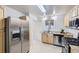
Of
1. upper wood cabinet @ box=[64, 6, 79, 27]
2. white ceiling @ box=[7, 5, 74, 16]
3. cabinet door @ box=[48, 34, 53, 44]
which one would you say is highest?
white ceiling @ box=[7, 5, 74, 16]

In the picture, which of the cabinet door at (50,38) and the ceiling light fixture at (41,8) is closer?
the ceiling light fixture at (41,8)

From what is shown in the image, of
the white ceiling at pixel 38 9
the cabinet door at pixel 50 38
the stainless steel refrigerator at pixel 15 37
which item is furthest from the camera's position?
the cabinet door at pixel 50 38

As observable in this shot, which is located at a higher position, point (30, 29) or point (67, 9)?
point (67, 9)

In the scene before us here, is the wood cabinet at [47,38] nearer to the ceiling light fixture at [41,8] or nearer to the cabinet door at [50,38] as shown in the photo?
the cabinet door at [50,38]

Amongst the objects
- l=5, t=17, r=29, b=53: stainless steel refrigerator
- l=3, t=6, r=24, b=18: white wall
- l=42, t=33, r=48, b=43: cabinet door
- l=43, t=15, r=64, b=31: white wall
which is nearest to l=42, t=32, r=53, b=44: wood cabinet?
l=42, t=33, r=48, b=43: cabinet door

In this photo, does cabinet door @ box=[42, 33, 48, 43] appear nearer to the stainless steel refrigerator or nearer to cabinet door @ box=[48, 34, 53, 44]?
cabinet door @ box=[48, 34, 53, 44]

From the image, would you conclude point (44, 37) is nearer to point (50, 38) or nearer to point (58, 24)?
point (50, 38)

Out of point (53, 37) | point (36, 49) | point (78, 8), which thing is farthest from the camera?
point (53, 37)

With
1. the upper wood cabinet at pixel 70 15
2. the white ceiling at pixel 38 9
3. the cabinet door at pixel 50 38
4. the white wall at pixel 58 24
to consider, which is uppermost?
the white ceiling at pixel 38 9

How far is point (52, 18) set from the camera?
66.9 inches

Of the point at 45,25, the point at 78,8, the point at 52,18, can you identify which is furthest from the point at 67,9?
the point at 45,25

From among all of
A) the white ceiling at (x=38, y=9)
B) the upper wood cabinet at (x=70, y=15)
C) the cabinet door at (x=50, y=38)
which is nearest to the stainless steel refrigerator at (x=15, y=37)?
the white ceiling at (x=38, y=9)
